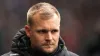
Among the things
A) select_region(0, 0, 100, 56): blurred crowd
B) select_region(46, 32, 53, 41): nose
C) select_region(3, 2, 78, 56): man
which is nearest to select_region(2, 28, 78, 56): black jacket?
select_region(3, 2, 78, 56): man

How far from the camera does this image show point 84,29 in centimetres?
671

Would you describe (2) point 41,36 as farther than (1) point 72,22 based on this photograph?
No

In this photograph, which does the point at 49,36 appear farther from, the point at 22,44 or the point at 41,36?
the point at 22,44

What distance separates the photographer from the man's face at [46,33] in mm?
3324

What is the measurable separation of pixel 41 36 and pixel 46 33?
0.04 metres

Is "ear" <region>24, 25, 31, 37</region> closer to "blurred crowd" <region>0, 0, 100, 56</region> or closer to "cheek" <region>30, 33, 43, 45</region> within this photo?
"cheek" <region>30, 33, 43, 45</region>

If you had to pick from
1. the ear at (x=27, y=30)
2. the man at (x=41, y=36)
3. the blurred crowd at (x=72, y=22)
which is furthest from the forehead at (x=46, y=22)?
the blurred crowd at (x=72, y=22)

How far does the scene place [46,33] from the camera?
11.0 feet

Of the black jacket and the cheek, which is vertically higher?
the cheek

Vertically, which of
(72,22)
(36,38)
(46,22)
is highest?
(46,22)

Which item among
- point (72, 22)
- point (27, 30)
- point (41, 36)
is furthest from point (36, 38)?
point (72, 22)

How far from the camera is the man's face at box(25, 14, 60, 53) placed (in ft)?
10.9

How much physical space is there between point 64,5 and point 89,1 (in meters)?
A: 0.39

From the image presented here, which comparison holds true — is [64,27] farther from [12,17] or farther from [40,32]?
[40,32]
